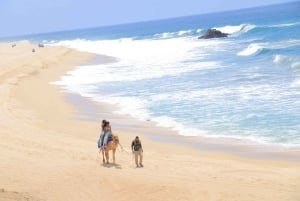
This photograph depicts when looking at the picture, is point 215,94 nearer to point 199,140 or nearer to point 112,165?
point 199,140

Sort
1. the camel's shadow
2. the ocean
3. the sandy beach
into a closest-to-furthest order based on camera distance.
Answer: the sandy beach → the camel's shadow → the ocean

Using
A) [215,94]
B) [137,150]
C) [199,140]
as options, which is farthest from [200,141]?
[215,94]

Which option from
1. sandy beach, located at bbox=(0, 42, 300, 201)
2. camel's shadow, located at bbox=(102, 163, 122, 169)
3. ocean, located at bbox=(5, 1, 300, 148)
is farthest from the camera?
ocean, located at bbox=(5, 1, 300, 148)

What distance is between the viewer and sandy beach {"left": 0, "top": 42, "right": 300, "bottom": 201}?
35.5 feet

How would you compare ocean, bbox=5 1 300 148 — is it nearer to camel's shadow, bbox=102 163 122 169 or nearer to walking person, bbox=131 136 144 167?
walking person, bbox=131 136 144 167

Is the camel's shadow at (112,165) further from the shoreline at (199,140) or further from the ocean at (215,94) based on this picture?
the ocean at (215,94)

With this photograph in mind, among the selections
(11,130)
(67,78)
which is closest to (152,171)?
(11,130)

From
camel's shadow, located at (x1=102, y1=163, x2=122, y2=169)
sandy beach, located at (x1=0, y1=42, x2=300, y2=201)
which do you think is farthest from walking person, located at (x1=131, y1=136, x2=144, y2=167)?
camel's shadow, located at (x1=102, y1=163, x2=122, y2=169)

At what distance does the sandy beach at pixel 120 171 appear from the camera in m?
10.8

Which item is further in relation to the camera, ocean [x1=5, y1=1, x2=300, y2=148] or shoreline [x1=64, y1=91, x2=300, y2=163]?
ocean [x1=5, y1=1, x2=300, y2=148]

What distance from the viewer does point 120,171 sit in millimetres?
12602

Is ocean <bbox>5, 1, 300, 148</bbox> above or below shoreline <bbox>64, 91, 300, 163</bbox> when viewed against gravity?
above

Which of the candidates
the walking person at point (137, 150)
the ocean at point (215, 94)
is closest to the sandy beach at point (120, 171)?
the walking person at point (137, 150)

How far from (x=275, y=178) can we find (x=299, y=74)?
1701 cm
